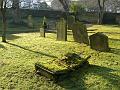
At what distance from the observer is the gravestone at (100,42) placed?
465 inches

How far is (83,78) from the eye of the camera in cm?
891

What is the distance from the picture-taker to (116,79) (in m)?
8.61

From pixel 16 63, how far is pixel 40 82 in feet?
Answer: 7.02

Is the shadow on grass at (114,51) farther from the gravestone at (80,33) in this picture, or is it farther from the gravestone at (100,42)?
the gravestone at (80,33)

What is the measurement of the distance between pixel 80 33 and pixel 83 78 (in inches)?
206

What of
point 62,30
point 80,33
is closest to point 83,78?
point 80,33

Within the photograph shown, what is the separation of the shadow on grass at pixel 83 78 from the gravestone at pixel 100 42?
2.32 meters

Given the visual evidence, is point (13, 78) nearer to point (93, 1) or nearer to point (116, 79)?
point (116, 79)

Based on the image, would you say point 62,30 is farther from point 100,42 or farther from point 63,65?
point 63,65

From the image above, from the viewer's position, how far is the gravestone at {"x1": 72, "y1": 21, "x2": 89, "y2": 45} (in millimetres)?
13602

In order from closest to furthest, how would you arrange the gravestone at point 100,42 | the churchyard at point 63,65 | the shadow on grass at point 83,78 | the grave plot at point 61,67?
the shadow on grass at point 83,78 < the churchyard at point 63,65 < the grave plot at point 61,67 < the gravestone at point 100,42

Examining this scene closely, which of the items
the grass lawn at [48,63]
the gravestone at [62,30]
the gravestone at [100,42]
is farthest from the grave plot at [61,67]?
the gravestone at [62,30]

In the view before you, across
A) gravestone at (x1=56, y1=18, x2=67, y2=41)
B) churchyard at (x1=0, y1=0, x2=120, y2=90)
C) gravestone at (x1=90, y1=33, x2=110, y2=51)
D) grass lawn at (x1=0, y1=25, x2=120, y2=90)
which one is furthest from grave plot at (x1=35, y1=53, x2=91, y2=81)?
gravestone at (x1=56, y1=18, x2=67, y2=41)

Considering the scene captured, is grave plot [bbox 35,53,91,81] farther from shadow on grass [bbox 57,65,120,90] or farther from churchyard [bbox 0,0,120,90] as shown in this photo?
shadow on grass [bbox 57,65,120,90]
